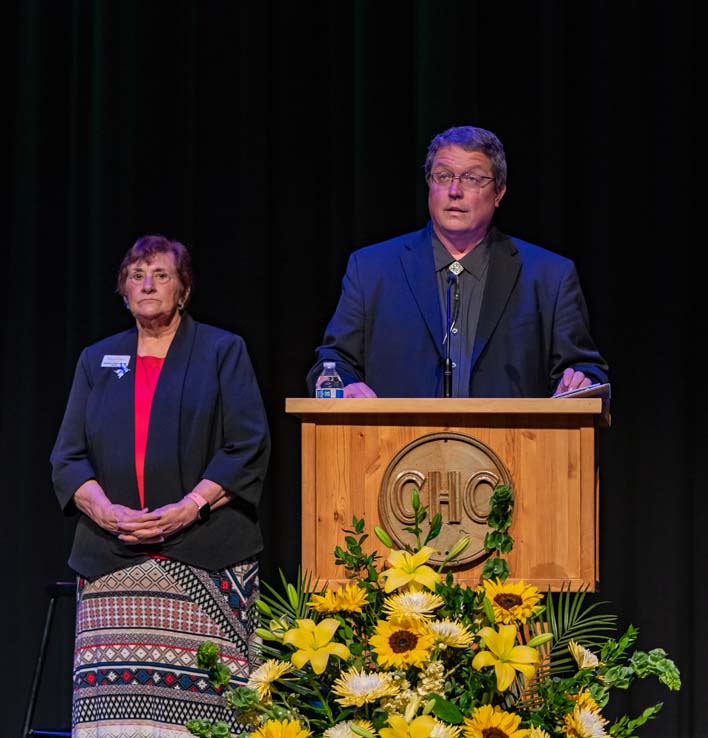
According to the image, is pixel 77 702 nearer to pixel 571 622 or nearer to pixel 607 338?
pixel 607 338

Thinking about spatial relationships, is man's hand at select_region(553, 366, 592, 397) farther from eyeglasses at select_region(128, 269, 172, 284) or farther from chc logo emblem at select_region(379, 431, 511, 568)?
eyeglasses at select_region(128, 269, 172, 284)

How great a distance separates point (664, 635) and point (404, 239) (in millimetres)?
1827

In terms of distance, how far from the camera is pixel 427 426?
2.29 m

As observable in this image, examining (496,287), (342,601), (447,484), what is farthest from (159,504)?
(342,601)

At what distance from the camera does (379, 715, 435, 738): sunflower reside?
1.02 metres

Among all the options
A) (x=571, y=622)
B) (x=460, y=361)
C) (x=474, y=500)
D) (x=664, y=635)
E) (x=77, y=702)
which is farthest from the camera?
(x=664, y=635)

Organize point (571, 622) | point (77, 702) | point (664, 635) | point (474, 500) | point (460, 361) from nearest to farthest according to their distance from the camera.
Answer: point (571, 622)
point (474, 500)
point (460, 361)
point (77, 702)
point (664, 635)

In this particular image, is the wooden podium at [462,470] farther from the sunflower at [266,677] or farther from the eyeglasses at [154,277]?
the eyeglasses at [154,277]

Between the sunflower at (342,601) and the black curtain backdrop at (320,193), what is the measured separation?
2.98 metres

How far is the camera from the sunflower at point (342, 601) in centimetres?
114

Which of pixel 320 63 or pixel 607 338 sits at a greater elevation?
pixel 320 63

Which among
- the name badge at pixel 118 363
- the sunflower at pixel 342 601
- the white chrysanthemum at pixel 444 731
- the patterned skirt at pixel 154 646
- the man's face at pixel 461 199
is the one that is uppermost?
the man's face at pixel 461 199

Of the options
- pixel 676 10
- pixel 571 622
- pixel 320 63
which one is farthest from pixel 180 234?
pixel 571 622

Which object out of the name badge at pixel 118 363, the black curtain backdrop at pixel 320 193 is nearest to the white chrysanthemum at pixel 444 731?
the name badge at pixel 118 363
